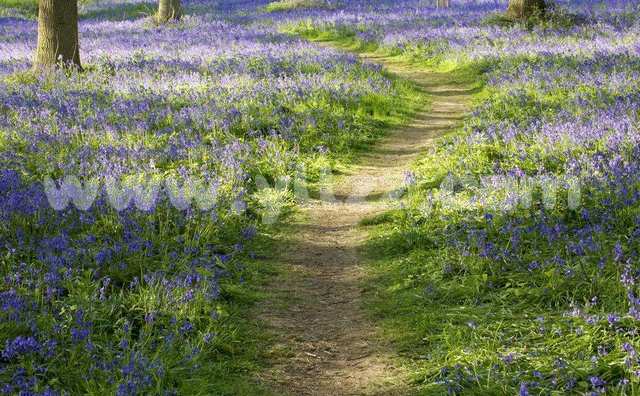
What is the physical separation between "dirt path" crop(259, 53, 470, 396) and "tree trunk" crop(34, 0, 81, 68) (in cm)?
670

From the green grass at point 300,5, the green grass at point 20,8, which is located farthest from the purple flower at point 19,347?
the green grass at point 300,5

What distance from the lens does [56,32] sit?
13.2m

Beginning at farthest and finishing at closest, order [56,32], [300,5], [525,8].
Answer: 1. [300,5]
2. [525,8]
3. [56,32]

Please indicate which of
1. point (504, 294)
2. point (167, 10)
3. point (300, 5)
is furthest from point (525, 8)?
point (504, 294)

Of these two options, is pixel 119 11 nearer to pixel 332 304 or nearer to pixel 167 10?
pixel 167 10

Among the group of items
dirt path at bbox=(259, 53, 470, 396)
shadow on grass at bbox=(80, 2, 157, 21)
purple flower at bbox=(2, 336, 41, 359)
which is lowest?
dirt path at bbox=(259, 53, 470, 396)

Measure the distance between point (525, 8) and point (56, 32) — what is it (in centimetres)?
1336

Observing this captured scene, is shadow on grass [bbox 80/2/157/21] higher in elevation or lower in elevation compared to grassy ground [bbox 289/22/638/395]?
higher

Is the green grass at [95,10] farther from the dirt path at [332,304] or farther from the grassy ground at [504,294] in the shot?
the grassy ground at [504,294]

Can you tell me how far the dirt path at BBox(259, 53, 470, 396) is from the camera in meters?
4.61

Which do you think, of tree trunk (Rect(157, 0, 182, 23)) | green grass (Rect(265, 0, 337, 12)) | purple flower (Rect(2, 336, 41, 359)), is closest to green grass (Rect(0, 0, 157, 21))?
green grass (Rect(265, 0, 337, 12))


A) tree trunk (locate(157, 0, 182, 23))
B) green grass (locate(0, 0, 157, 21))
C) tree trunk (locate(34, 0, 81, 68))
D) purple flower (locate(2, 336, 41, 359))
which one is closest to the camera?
purple flower (locate(2, 336, 41, 359))

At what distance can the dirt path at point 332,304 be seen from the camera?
461 centimetres

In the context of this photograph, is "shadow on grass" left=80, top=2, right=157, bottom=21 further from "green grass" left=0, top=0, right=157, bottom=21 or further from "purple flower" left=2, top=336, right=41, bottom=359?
"purple flower" left=2, top=336, right=41, bottom=359
